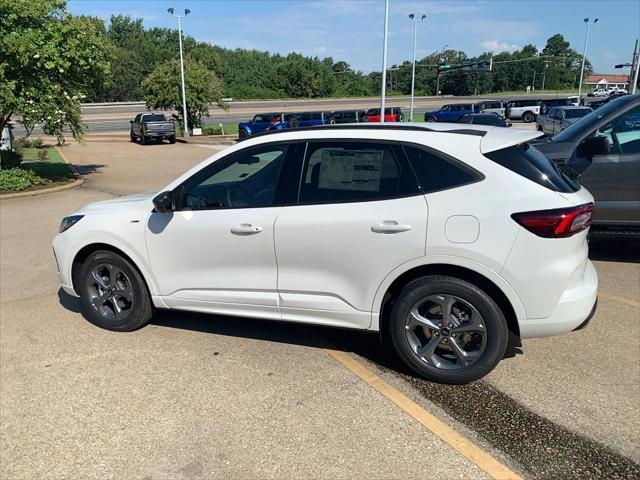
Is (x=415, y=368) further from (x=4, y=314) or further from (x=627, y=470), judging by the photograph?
(x=4, y=314)

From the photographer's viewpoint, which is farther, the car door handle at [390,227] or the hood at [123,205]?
the hood at [123,205]

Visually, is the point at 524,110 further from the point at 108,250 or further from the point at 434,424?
the point at 434,424

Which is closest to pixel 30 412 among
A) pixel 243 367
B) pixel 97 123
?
pixel 243 367

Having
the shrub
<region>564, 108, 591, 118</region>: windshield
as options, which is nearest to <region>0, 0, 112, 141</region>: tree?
the shrub

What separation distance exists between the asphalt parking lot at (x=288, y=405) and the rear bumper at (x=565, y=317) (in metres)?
0.46

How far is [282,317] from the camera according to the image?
392 cm

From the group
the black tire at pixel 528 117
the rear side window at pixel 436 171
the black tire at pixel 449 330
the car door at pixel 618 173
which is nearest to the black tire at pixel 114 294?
the black tire at pixel 449 330

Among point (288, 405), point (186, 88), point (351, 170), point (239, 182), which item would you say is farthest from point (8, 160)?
Result: point (186, 88)

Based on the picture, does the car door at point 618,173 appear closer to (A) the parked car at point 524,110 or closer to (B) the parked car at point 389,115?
(B) the parked car at point 389,115

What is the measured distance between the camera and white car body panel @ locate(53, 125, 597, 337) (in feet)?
10.7

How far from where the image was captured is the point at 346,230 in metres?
3.54

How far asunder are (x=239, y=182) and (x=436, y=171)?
60.2 inches

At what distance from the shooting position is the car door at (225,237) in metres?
3.87

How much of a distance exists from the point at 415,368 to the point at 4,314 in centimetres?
408
